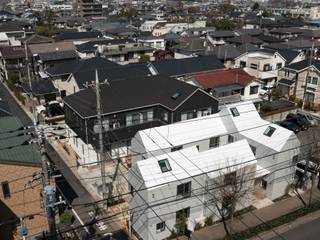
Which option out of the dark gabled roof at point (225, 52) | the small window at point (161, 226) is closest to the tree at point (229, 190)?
the small window at point (161, 226)

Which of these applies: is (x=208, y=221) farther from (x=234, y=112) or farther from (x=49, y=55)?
(x=49, y=55)

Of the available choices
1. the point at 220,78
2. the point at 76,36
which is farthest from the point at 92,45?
the point at 220,78

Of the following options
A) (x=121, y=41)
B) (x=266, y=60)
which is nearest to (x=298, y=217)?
(x=266, y=60)

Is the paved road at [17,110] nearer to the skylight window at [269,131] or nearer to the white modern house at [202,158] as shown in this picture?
the white modern house at [202,158]

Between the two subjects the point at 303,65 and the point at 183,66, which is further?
the point at 183,66

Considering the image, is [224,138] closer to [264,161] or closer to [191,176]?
[264,161]

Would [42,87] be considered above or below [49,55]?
below

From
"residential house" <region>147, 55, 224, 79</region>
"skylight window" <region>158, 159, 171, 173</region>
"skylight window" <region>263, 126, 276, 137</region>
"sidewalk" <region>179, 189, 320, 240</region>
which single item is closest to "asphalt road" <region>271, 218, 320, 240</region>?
"sidewalk" <region>179, 189, 320, 240</region>

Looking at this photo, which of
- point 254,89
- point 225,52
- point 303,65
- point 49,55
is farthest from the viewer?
point 225,52
